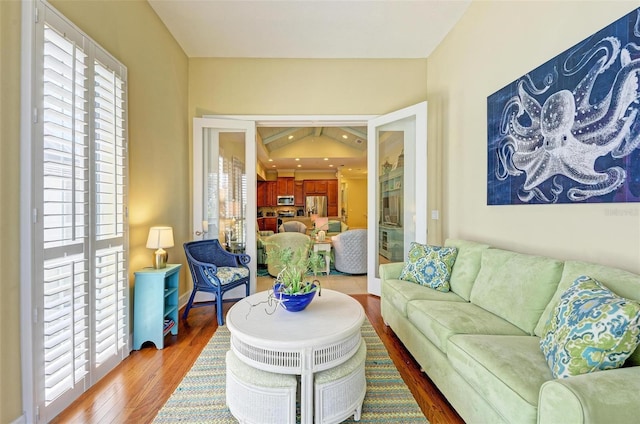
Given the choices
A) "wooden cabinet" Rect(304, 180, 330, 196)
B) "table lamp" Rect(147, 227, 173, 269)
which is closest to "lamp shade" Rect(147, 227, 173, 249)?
"table lamp" Rect(147, 227, 173, 269)

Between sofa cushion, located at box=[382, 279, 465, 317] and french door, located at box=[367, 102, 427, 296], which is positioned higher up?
french door, located at box=[367, 102, 427, 296]

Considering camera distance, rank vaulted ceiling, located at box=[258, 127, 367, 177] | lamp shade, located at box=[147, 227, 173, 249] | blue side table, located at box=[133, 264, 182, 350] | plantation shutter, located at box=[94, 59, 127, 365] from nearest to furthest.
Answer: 1. plantation shutter, located at box=[94, 59, 127, 365]
2. blue side table, located at box=[133, 264, 182, 350]
3. lamp shade, located at box=[147, 227, 173, 249]
4. vaulted ceiling, located at box=[258, 127, 367, 177]

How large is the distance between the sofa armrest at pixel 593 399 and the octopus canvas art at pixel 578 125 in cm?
107

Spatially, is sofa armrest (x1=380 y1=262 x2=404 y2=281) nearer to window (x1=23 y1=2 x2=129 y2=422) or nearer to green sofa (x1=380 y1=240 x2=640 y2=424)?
green sofa (x1=380 y1=240 x2=640 y2=424)

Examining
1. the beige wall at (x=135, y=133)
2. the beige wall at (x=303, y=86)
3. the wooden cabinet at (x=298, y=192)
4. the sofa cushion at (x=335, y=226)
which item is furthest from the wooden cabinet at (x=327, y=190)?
the beige wall at (x=135, y=133)

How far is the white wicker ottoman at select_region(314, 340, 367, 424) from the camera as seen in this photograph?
1522mm

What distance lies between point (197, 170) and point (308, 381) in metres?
3.13

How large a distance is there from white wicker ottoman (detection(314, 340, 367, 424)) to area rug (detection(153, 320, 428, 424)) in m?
0.15

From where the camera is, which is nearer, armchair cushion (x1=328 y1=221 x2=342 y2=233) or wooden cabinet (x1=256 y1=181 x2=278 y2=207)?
armchair cushion (x1=328 y1=221 x2=342 y2=233)

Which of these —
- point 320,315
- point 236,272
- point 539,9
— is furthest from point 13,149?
point 539,9

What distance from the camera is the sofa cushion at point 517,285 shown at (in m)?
1.76

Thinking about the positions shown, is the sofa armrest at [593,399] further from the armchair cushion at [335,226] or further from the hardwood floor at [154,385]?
the armchair cushion at [335,226]

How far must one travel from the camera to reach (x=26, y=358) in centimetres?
153

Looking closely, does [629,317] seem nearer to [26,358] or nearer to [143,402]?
[143,402]
